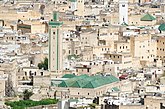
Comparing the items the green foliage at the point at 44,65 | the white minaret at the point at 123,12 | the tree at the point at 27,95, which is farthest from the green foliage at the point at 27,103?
the white minaret at the point at 123,12

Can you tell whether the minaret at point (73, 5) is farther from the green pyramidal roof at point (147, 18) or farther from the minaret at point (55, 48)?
the minaret at point (55, 48)

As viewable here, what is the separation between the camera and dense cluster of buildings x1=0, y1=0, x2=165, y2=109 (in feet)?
120

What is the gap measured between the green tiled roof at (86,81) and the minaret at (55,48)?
204 centimetres

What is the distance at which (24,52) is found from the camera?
45.7 metres

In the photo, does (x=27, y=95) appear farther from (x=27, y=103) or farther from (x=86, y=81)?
(x=86, y=81)

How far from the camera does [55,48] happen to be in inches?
1597

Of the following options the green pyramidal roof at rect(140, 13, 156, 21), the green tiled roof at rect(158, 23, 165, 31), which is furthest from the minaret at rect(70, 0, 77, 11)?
the green tiled roof at rect(158, 23, 165, 31)

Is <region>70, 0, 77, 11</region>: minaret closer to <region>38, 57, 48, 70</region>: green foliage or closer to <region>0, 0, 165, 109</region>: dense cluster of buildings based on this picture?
<region>0, 0, 165, 109</region>: dense cluster of buildings

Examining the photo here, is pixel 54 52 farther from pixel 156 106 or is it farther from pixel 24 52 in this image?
pixel 156 106

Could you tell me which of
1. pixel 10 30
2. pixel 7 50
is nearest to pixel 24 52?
pixel 7 50

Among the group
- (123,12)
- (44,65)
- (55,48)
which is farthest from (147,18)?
(55,48)

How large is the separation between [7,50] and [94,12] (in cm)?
1822

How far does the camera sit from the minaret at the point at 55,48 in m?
40.3

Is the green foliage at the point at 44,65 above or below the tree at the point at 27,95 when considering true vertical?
above
